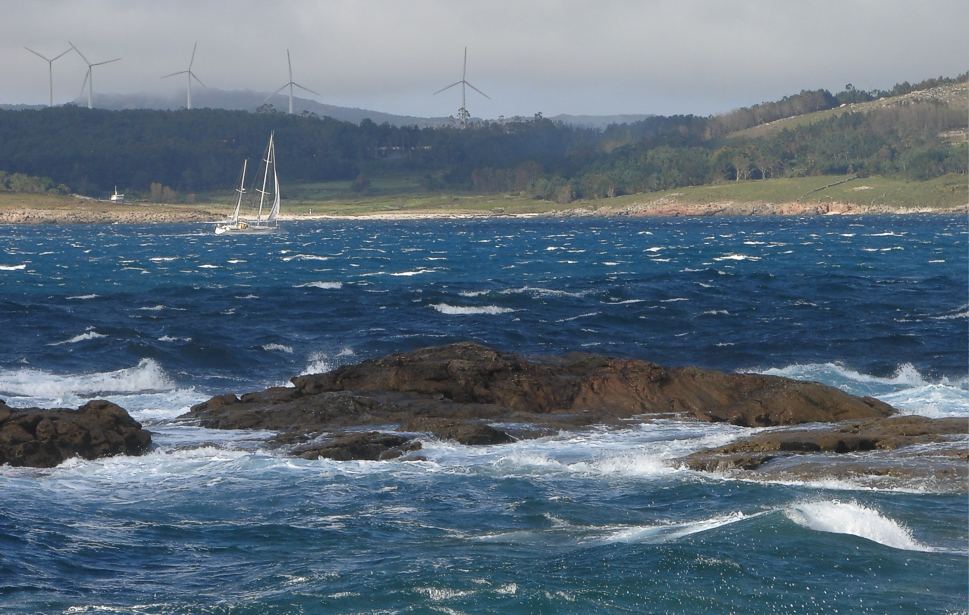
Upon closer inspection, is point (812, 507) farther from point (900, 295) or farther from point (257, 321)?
point (900, 295)

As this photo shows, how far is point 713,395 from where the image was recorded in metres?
28.9

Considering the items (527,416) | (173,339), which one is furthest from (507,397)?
(173,339)

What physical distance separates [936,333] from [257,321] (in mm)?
24757

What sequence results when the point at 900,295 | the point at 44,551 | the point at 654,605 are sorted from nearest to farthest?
the point at 654,605
the point at 44,551
the point at 900,295

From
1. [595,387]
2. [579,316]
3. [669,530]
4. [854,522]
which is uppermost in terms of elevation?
[595,387]

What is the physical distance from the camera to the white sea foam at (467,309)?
169 feet

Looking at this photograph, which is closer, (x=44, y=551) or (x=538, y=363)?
(x=44, y=551)

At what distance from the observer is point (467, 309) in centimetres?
5281

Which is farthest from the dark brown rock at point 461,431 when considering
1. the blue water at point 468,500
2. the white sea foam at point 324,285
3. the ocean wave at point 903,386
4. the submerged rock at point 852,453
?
the white sea foam at point 324,285

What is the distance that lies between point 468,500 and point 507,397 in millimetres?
8216

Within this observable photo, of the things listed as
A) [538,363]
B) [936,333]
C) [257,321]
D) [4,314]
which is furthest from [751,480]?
[4,314]

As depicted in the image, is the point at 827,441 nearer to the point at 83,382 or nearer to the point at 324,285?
the point at 83,382

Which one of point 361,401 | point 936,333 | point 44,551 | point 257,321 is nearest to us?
point 44,551

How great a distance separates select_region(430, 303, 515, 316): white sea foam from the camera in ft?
169
